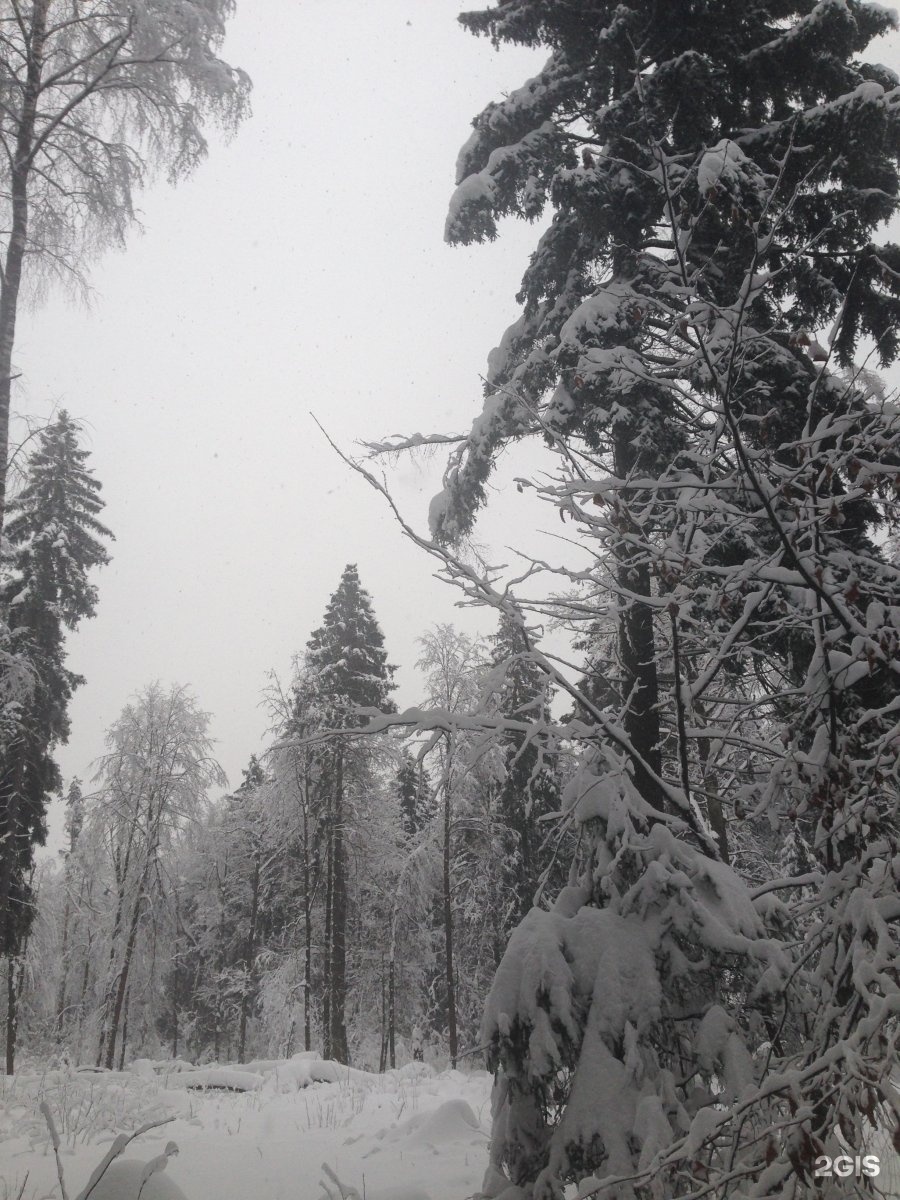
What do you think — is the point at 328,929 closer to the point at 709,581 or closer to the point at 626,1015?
the point at 709,581

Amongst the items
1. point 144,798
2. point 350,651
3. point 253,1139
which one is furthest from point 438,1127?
point 350,651

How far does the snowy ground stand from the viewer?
4582 mm

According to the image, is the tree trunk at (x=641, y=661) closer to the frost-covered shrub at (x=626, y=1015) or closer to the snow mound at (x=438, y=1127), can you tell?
the frost-covered shrub at (x=626, y=1015)

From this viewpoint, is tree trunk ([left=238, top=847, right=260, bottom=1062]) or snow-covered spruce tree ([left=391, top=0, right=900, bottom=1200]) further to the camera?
tree trunk ([left=238, top=847, right=260, bottom=1062])

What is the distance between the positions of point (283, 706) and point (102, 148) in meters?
12.7

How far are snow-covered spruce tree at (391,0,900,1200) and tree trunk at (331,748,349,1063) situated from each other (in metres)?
12.1

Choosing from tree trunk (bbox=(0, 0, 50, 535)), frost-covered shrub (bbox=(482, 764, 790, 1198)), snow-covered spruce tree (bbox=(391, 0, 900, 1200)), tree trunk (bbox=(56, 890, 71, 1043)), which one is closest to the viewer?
snow-covered spruce tree (bbox=(391, 0, 900, 1200))

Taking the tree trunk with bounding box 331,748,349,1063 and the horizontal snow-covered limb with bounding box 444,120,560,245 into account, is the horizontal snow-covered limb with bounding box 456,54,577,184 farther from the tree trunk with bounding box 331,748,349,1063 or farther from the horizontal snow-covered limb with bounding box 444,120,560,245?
the tree trunk with bounding box 331,748,349,1063

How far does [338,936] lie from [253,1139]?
1137 cm

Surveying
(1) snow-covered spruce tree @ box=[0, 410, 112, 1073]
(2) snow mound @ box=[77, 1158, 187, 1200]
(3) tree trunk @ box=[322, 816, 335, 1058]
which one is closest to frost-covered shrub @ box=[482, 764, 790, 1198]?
(2) snow mound @ box=[77, 1158, 187, 1200]

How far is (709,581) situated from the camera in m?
5.52

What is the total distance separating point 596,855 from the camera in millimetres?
3121

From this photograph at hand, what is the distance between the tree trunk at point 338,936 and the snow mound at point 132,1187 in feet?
46.5

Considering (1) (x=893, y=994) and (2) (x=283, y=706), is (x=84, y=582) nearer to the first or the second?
(2) (x=283, y=706)
